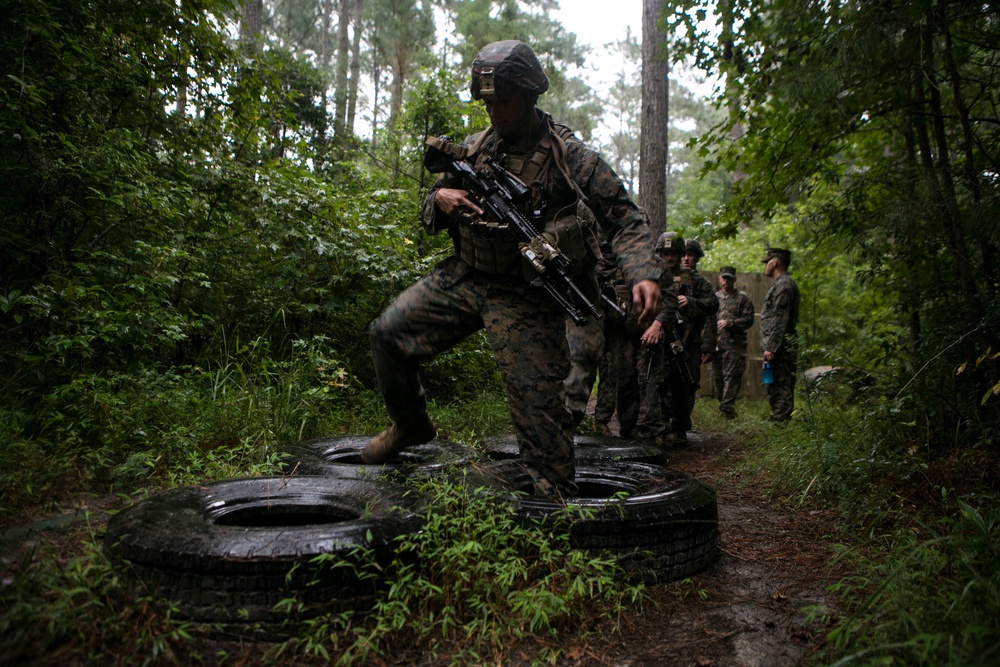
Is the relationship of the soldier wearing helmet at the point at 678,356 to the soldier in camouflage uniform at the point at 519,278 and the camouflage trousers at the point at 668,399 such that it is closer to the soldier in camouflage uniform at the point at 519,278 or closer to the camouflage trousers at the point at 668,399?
the camouflage trousers at the point at 668,399

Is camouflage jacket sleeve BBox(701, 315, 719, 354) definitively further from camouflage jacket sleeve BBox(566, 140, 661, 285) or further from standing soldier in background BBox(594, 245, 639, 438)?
camouflage jacket sleeve BBox(566, 140, 661, 285)

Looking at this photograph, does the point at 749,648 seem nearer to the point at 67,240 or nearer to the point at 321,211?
the point at 67,240

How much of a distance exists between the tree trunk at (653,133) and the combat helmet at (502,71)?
6683 millimetres

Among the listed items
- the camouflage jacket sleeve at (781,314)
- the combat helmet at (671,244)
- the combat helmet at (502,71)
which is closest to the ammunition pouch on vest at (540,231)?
the combat helmet at (502,71)

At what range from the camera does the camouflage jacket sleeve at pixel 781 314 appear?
7.32m

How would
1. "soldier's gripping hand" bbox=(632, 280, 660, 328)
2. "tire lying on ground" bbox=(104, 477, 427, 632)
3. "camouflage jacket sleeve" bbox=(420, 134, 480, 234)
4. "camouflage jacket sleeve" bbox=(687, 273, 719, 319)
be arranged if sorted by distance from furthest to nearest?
1. "camouflage jacket sleeve" bbox=(687, 273, 719, 319)
2. "camouflage jacket sleeve" bbox=(420, 134, 480, 234)
3. "soldier's gripping hand" bbox=(632, 280, 660, 328)
4. "tire lying on ground" bbox=(104, 477, 427, 632)

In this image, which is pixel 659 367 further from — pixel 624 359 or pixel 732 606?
pixel 732 606

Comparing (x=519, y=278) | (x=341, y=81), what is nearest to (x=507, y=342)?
(x=519, y=278)

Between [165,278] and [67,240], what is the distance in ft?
2.42

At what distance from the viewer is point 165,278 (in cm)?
425

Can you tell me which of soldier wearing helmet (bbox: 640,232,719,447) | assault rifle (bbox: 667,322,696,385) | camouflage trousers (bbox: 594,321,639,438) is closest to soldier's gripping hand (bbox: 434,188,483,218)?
camouflage trousers (bbox: 594,321,639,438)

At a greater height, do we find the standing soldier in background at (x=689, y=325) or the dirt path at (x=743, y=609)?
the standing soldier in background at (x=689, y=325)

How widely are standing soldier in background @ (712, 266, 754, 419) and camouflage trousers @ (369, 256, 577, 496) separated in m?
5.94

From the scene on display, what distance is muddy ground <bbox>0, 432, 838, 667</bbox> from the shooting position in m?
2.06
